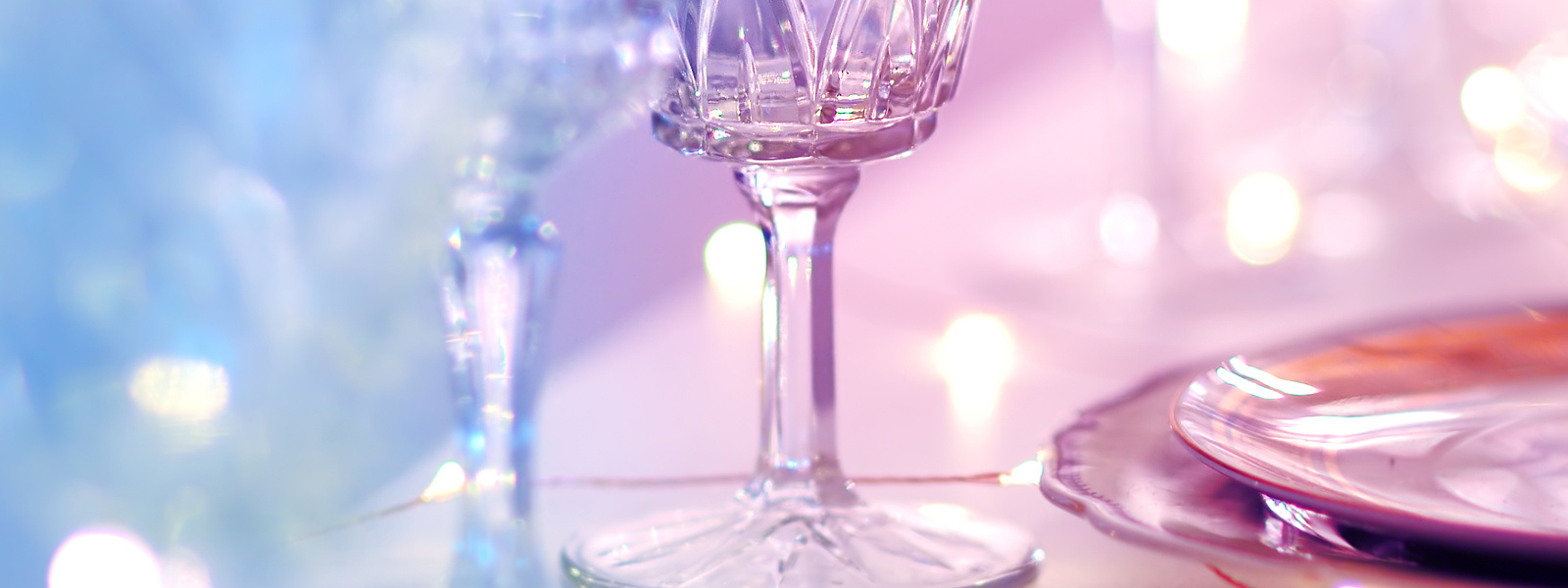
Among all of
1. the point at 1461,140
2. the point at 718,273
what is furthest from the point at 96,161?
the point at 1461,140

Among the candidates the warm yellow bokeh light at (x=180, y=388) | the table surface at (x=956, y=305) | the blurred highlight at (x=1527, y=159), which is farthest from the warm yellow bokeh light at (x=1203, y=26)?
the warm yellow bokeh light at (x=180, y=388)

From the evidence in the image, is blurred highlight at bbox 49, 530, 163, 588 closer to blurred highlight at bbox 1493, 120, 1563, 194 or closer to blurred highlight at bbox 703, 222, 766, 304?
blurred highlight at bbox 703, 222, 766, 304

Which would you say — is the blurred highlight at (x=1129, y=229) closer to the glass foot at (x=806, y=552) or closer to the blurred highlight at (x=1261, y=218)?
the blurred highlight at (x=1261, y=218)

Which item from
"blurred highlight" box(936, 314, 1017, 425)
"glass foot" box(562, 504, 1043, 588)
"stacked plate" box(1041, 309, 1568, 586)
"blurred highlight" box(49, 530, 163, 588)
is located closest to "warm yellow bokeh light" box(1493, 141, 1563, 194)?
"blurred highlight" box(936, 314, 1017, 425)

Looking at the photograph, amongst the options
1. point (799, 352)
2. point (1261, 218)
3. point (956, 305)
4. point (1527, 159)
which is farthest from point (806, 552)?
point (1527, 159)

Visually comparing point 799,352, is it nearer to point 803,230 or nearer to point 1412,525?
point 803,230

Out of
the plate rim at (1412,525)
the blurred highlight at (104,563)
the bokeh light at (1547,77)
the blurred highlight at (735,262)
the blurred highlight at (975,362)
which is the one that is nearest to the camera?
the plate rim at (1412,525)
